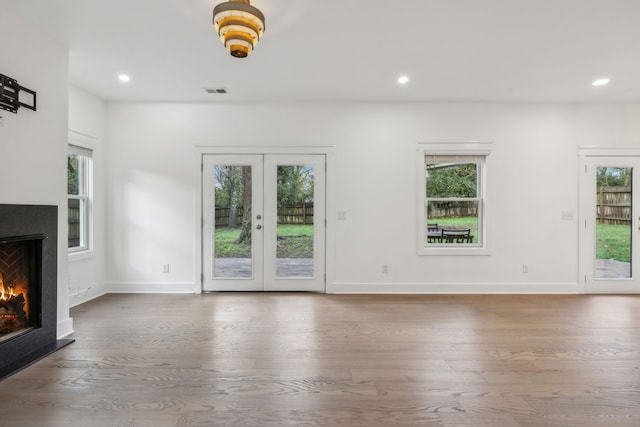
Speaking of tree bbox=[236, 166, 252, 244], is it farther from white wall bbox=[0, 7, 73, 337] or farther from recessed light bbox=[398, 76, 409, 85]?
recessed light bbox=[398, 76, 409, 85]

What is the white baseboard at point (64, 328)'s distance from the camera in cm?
318

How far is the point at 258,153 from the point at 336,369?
3227mm

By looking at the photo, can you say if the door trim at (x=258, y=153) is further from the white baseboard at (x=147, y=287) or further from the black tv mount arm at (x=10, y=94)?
the black tv mount arm at (x=10, y=94)

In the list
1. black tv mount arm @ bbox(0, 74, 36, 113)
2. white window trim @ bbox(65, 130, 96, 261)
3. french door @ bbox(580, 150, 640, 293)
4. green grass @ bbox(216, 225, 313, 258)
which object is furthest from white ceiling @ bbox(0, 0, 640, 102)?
green grass @ bbox(216, 225, 313, 258)

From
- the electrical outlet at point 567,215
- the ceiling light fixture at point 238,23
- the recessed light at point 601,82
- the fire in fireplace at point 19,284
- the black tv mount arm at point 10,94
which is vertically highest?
the recessed light at point 601,82

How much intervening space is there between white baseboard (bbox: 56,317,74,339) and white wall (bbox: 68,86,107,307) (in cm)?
111

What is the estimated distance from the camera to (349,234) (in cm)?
495

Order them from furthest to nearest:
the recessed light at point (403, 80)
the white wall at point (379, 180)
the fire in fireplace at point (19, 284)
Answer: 1. the white wall at point (379, 180)
2. the recessed light at point (403, 80)
3. the fire in fireplace at point (19, 284)

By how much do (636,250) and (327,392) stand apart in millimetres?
5214

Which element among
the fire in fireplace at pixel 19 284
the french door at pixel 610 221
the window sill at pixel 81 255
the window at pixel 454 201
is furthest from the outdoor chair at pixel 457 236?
the window sill at pixel 81 255

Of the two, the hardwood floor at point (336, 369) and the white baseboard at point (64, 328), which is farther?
the white baseboard at point (64, 328)

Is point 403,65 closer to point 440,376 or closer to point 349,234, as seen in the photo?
point 349,234

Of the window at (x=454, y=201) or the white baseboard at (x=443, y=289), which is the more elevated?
the window at (x=454, y=201)

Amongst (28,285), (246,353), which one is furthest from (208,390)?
(28,285)
